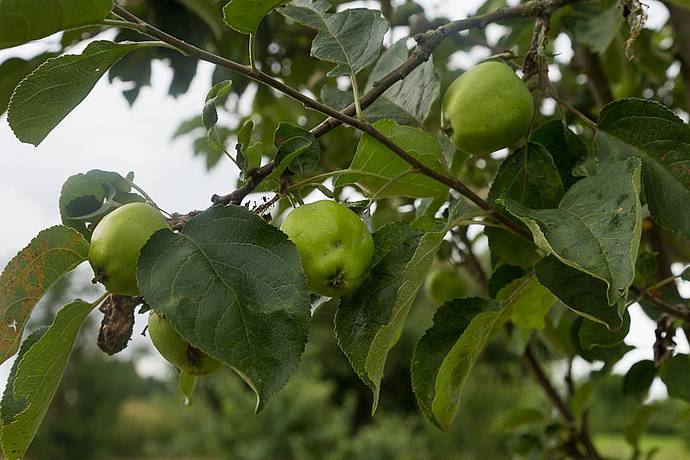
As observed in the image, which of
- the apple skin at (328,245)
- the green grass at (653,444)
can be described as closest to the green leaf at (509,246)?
the apple skin at (328,245)

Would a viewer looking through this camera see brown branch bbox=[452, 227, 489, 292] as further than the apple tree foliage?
Yes

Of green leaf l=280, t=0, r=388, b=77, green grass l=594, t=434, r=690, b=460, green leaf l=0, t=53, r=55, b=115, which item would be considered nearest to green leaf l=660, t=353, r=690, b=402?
green leaf l=280, t=0, r=388, b=77

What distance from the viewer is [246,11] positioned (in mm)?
590

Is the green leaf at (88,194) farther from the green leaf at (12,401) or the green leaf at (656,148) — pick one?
the green leaf at (656,148)

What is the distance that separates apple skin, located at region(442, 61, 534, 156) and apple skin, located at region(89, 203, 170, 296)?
291 millimetres

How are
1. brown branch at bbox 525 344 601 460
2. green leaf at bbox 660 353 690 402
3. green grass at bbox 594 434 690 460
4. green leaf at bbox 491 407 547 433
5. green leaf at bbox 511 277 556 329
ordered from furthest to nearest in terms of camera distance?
green grass at bbox 594 434 690 460, green leaf at bbox 491 407 547 433, brown branch at bbox 525 344 601 460, green leaf at bbox 660 353 690 402, green leaf at bbox 511 277 556 329

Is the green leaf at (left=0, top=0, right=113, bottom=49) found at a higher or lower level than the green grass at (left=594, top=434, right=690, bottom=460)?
higher

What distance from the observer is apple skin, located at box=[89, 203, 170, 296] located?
0.52 meters

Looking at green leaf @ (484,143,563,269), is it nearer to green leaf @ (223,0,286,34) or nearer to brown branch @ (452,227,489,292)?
green leaf @ (223,0,286,34)

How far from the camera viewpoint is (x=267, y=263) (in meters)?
0.52

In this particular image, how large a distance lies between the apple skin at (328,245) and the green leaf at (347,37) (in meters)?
0.17

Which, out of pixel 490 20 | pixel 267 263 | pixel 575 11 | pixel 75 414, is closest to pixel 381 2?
pixel 575 11

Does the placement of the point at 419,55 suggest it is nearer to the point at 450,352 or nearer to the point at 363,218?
the point at 363,218

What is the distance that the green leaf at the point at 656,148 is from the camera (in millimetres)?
633
